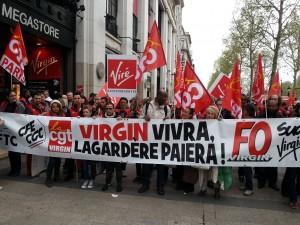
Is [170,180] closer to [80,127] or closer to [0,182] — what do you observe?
[80,127]

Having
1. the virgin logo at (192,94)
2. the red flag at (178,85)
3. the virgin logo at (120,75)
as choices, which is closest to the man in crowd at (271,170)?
the virgin logo at (192,94)

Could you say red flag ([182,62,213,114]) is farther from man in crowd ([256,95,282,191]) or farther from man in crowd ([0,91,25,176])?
man in crowd ([0,91,25,176])

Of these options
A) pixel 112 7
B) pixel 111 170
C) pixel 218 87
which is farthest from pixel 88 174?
pixel 112 7

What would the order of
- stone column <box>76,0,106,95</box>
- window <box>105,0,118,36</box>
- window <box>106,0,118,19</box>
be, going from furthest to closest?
window <box>106,0,118,19</box> < window <box>105,0,118,36</box> < stone column <box>76,0,106,95</box>

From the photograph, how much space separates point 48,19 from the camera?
11820mm

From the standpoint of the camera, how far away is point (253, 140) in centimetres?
613

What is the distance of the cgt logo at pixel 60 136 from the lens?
22.7 feet

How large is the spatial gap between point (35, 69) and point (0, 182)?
24.7ft

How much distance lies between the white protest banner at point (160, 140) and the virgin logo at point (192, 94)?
50cm

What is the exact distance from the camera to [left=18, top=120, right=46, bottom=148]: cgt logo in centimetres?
708

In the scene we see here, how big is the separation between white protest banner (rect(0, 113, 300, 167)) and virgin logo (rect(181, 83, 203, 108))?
500 mm

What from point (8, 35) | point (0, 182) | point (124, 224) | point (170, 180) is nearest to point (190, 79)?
point (170, 180)

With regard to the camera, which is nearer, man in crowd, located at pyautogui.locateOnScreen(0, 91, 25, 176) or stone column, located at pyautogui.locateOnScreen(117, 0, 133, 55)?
man in crowd, located at pyautogui.locateOnScreen(0, 91, 25, 176)

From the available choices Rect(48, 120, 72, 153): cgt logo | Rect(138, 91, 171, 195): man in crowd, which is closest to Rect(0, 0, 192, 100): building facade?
Rect(48, 120, 72, 153): cgt logo
